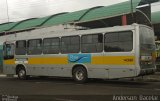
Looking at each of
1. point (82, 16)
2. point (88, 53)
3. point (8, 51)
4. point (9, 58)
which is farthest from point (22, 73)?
point (82, 16)

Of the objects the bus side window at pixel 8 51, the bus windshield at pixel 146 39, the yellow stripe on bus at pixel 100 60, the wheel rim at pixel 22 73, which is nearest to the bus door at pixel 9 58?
the bus side window at pixel 8 51

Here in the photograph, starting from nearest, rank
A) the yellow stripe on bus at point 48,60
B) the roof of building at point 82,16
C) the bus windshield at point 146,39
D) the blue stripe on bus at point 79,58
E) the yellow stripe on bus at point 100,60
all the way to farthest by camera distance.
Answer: the yellow stripe on bus at point 100,60
the bus windshield at point 146,39
the blue stripe on bus at point 79,58
the yellow stripe on bus at point 48,60
the roof of building at point 82,16

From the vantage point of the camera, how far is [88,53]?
20.6m

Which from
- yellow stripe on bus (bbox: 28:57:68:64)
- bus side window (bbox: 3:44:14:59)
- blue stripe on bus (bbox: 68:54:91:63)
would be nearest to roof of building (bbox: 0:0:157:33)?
bus side window (bbox: 3:44:14:59)

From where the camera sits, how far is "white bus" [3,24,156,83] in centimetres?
1866

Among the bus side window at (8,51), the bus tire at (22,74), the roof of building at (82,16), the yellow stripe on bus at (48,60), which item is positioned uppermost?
the roof of building at (82,16)

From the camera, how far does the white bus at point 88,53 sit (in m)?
18.7

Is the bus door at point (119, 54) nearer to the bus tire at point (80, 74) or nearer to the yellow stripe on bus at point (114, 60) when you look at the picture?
the yellow stripe on bus at point (114, 60)

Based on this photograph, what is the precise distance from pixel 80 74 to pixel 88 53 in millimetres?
1331

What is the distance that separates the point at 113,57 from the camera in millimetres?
19375

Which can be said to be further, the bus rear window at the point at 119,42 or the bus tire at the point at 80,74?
the bus tire at the point at 80,74

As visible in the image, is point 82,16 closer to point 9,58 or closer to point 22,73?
point 9,58

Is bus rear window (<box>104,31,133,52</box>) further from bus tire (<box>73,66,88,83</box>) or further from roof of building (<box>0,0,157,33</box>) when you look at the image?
roof of building (<box>0,0,157,33</box>)

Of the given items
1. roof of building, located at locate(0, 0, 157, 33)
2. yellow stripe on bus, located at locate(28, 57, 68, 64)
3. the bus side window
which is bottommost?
yellow stripe on bus, located at locate(28, 57, 68, 64)
